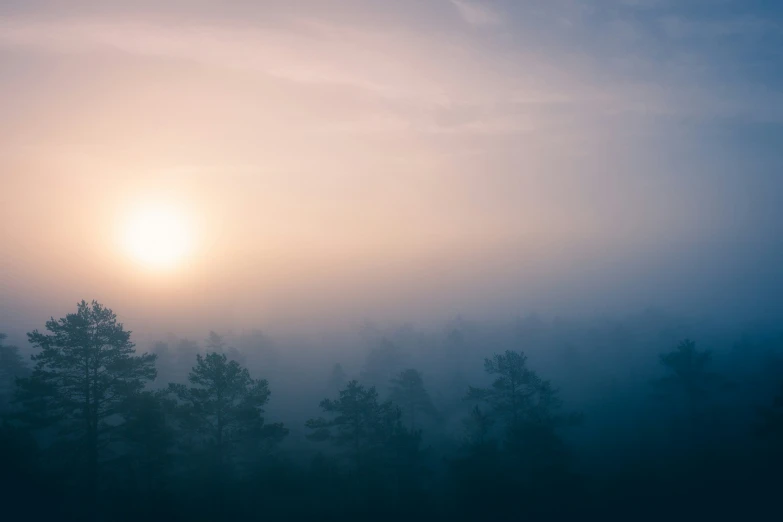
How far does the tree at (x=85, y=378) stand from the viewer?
68.4ft

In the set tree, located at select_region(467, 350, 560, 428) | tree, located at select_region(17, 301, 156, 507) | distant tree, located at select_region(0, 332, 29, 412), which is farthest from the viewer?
distant tree, located at select_region(0, 332, 29, 412)

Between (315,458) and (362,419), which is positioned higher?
(362,419)

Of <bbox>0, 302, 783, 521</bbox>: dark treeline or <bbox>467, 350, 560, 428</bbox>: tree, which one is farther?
<bbox>467, 350, 560, 428</bbox>: tree

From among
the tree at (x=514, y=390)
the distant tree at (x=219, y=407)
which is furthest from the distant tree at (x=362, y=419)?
the tree at (x=514, y=390)

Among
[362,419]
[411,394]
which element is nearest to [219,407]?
[362,419]

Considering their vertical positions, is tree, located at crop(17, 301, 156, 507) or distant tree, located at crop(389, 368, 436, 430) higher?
tree, located at crop(17, 301, 156, 507)

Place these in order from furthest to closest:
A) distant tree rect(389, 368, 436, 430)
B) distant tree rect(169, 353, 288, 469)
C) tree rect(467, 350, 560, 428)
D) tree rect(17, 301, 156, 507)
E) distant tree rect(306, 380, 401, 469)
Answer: distant tree rect(389, 368, 436, 430) < tree rect(467, 350, 560, 428) < distant tree rect(306, 380, 401, 469) < distant tree rect(169, 353, 288, 469) < tree rect(17, 301, 156, 507)

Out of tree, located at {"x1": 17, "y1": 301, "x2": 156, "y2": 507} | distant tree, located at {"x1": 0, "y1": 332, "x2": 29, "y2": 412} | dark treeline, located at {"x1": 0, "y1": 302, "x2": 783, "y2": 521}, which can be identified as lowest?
dark treeline, located at {"x1": 0, "y1": 302, "x2": 783, "y2": 521}

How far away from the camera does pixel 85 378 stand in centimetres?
2138

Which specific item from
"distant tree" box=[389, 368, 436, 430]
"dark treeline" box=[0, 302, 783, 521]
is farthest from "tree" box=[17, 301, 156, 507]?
"distant tree" box=[389, 368, 436, 430]

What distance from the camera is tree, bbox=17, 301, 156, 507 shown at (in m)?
20.9

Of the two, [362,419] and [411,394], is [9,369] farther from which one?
[411,394]

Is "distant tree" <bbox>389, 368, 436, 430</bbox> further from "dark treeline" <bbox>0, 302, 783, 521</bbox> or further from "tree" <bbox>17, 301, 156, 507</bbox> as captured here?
"tree" <bbox>17, 301, 156, 507</bbox>

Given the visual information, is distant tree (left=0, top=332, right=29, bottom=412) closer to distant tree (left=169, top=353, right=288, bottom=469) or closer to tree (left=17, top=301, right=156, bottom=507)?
tree (left=17, top=301, right=156, bottom=507)
